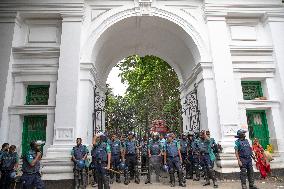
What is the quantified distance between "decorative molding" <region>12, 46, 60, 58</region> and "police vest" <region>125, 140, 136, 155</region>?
444cm

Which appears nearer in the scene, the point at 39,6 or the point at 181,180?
the point at 181,180

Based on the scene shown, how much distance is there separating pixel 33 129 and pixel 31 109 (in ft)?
2.65

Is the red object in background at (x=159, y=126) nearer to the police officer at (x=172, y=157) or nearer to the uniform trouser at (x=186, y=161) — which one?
the uniform trouser at (x=186, y=161)

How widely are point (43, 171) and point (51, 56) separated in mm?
4416

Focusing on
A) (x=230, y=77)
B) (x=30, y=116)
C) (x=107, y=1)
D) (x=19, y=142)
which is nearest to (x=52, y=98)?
(x=30, y=116)

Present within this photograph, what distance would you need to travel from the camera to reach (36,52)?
33.0ft

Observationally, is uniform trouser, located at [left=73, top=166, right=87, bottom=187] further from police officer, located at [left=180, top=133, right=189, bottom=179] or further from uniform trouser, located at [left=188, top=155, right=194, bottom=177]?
uniform trouser, located at [left=188, top=155, right=194, bottom=177]

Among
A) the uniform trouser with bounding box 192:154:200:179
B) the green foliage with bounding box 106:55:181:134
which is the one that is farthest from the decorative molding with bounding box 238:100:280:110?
the green foliage with bounding box 106:55:181:134

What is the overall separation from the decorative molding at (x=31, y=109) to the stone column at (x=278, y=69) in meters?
8.67

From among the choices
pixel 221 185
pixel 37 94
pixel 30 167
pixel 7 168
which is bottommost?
pixel 221 185

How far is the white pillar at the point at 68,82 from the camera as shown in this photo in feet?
29.8

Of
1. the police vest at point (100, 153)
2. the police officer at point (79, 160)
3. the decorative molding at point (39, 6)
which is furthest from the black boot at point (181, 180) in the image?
the decorative molding at point (39, 6)

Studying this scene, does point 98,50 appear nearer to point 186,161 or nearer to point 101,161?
point 101,161

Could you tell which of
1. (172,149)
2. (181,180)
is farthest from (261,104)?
(181,180)
